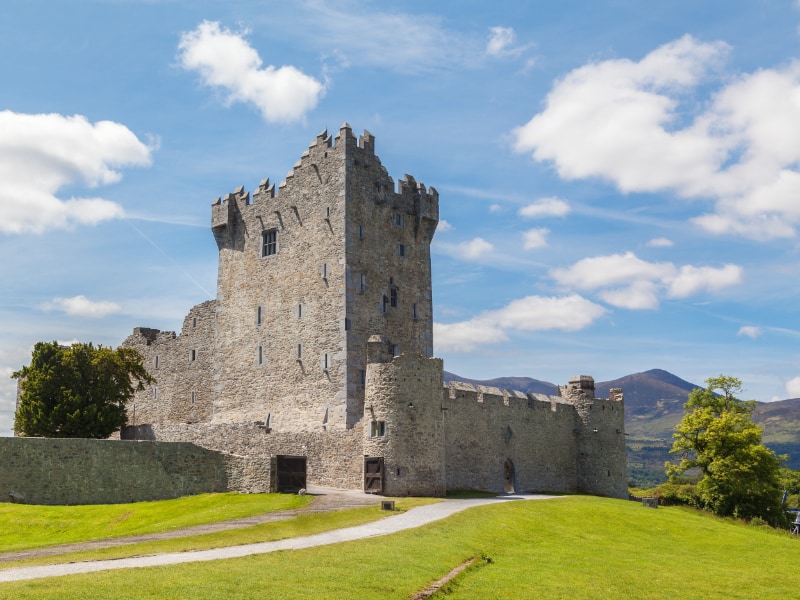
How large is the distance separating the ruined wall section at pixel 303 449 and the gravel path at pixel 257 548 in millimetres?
Result: 6962

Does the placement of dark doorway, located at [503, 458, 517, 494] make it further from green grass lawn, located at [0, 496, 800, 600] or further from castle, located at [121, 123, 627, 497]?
green grass lawn, located at [0, 496, 800, 600]

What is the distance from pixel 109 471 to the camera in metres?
39.0

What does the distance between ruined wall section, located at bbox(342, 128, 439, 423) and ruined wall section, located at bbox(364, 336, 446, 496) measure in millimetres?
5029

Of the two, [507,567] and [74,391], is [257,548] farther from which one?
[74,391]

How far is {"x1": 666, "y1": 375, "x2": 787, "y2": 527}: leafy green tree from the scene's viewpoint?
51781 millimetres

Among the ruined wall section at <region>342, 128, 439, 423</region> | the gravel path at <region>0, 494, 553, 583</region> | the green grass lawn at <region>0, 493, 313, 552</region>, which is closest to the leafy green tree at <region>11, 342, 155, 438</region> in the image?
the green grass lawn at <region>0, 493, 313, 552</region>

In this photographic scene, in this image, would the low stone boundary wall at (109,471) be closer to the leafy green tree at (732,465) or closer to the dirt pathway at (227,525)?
the dirt pathway at (227,525)

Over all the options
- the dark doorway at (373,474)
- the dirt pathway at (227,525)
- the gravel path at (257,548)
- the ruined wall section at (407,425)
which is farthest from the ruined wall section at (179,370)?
the gravel path at (257,548)

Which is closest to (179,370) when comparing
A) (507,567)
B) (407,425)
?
(407,425)

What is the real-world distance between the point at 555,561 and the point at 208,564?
1035 centimetres

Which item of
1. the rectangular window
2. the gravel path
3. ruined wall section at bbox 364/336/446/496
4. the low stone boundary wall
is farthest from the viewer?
the rectangular window

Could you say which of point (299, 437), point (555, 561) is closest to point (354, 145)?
point (299, 437)

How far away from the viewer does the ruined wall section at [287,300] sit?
152 feet

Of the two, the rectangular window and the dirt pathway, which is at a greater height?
the rectangular window
